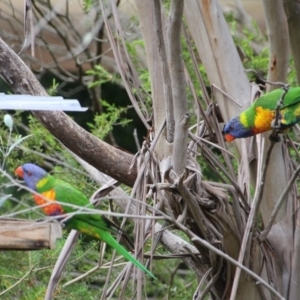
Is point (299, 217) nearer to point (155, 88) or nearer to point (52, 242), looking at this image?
point (155, 88)

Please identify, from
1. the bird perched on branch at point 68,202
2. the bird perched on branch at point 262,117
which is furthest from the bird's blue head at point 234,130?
the bird perched on branch at point 68,202

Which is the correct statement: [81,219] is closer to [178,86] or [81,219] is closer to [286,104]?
[178,86]

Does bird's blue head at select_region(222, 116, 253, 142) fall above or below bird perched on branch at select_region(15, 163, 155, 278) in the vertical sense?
above

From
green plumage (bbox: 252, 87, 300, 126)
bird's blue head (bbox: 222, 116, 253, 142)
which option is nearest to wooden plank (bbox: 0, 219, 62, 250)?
bird's blue head (bbox: 222, 116, 253, 142)

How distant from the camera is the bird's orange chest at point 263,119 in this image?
2.05 m

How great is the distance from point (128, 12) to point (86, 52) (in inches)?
15.3

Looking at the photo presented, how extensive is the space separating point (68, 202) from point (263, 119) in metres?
0.70

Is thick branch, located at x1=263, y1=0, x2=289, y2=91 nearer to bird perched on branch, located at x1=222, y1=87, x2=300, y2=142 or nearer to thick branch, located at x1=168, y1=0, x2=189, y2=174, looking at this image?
bird perched on branch, located at x1=222, y1=87, x2=300, y2=142

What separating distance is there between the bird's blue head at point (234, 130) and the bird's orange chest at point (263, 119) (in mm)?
44

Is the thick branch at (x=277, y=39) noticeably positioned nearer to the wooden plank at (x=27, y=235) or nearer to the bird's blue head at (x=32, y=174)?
the bird's blue head at (x=32, y=174)

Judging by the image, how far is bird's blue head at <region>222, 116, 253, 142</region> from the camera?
2.00 metres

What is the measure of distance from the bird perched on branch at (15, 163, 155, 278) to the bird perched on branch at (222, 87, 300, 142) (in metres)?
0.50

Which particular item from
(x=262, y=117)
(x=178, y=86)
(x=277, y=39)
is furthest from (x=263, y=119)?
(x=178, y=86)

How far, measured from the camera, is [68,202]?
68.5 inches
